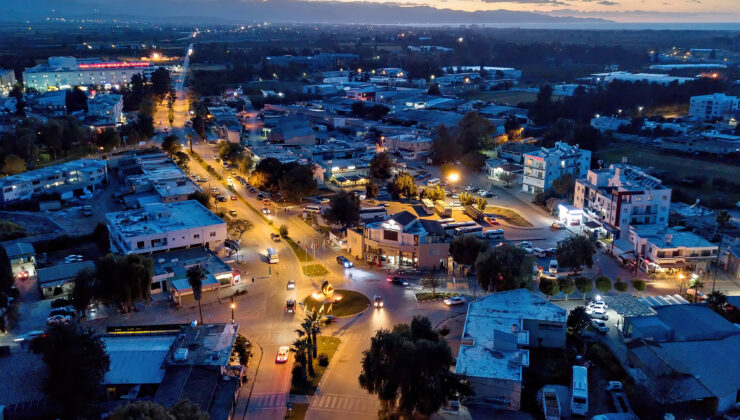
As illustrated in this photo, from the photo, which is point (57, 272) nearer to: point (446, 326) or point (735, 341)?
point (446, 326)

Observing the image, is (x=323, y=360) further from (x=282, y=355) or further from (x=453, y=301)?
(x=453, y=301)

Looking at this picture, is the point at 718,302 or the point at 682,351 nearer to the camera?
the point at 682,351

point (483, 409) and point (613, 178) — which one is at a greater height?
point (613, 178)

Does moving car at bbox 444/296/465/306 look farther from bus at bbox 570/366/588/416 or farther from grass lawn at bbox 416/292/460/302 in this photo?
bus at bbox 570/366/588/416

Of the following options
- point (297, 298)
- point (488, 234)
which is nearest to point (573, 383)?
point (297, 298)

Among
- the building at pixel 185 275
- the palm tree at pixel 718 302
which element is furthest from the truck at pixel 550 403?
the building at pixel 185 275

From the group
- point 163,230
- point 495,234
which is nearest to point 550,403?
point 495,234

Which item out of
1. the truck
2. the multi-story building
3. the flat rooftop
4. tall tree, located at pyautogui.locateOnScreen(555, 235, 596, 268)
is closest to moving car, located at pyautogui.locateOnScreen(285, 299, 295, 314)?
the flat rooftop
